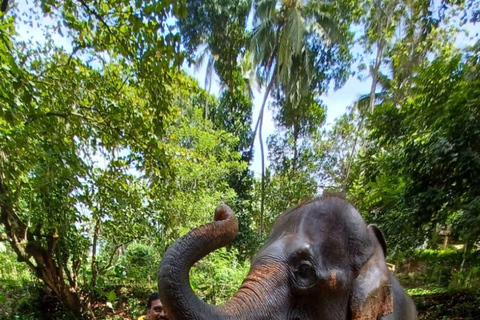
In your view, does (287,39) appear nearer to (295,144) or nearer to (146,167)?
(295,144)

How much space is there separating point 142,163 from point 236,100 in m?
12.1

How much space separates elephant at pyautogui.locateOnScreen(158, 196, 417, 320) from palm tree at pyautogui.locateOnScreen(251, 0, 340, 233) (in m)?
13.9

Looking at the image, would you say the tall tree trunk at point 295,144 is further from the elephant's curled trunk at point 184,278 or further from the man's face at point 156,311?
the elephant's curled trunk at point 184,278

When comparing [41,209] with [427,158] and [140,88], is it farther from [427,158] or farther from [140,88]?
[427,158]

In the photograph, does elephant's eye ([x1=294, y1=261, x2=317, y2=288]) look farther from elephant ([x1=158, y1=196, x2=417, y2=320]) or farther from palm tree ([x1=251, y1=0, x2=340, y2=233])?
palm tree ([x1=251, y1=0, x2=340, y2=233])

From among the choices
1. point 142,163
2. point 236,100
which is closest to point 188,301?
point 142,163

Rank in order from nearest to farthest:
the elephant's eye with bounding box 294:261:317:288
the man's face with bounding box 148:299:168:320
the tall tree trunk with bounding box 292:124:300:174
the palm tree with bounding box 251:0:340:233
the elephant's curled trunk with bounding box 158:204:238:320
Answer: the elephant's curled trunk with bounding box 158:204:238:320 → the elephant's eye with bounding box 294:261:317:288 → the man's face with bounding box 148:299:168:320 → the palm tree with bounding box 251:0:340:233 → the tall tree trunk with bounding box 292:124:300:174

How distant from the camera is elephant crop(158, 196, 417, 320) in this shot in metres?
1.26

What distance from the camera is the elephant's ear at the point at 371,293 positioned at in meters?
1.53

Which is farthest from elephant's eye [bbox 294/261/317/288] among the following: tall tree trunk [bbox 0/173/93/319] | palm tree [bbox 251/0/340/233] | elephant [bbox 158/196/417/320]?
palm tree [bbox 251/0/340/233]

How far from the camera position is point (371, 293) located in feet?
5.09

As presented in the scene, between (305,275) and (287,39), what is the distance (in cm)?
1543

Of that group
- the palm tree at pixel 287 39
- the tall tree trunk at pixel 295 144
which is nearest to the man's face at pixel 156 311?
the palm tree at pixel 287 39

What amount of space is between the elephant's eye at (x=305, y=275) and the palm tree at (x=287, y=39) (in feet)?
46.2
